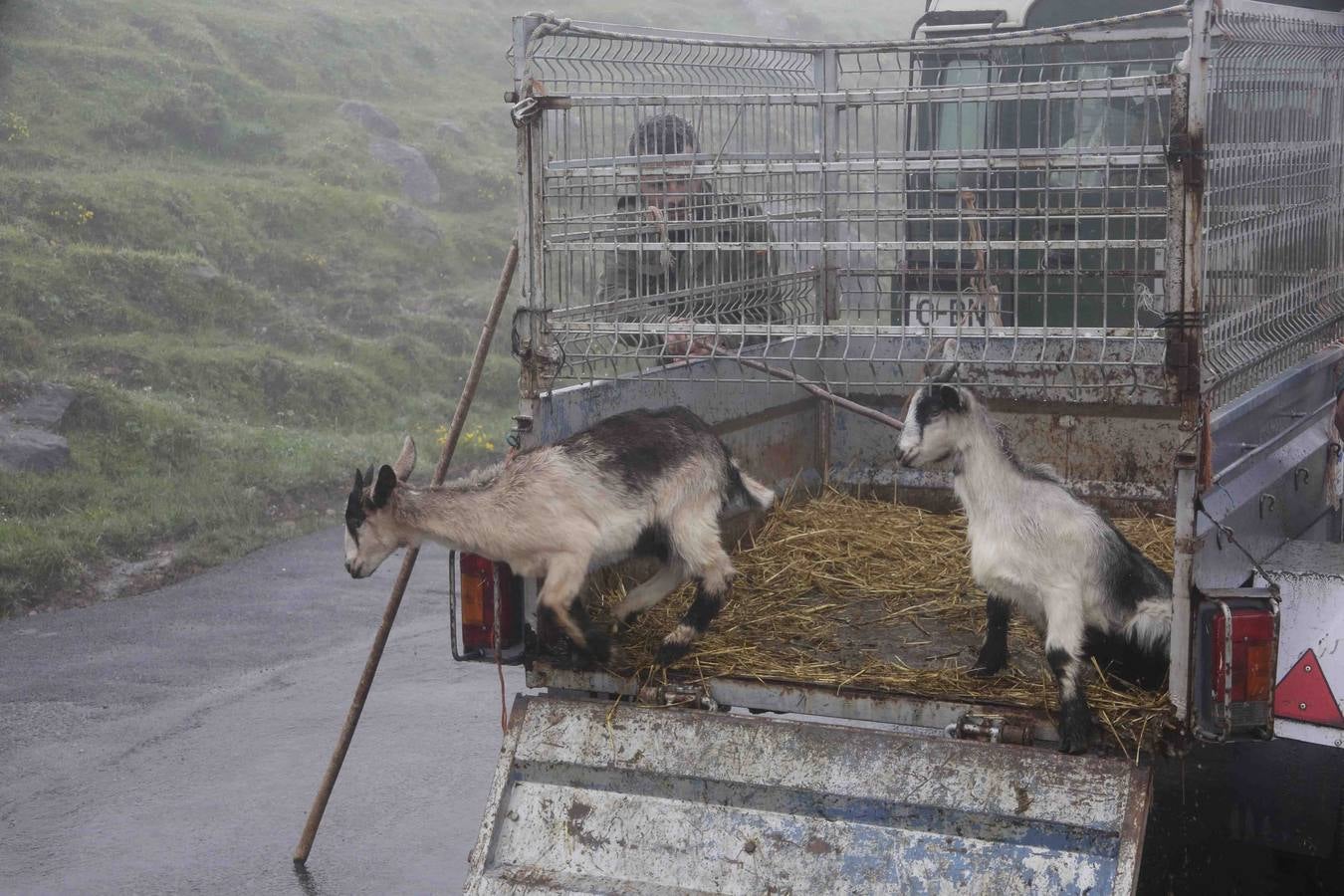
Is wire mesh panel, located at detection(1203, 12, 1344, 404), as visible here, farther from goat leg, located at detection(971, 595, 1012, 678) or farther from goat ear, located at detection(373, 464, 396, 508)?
goat ear, located at detection(373, 464, 396, 508)

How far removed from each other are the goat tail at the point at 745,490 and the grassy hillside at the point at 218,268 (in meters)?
6.20

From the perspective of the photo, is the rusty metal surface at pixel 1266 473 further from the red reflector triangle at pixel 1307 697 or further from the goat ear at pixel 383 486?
the goat ear at pixel 383 486

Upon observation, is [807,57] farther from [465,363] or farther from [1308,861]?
[465,363]

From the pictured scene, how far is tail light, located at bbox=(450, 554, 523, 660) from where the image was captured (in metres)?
4.87

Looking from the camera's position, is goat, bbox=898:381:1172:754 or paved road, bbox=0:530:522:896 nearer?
goat, bbox=898:381:1172:754

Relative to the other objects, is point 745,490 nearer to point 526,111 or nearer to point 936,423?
point 936,423

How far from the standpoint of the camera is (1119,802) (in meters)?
3.87

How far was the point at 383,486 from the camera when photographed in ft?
16.0

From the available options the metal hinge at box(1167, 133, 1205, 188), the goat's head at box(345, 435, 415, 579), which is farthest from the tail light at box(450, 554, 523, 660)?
the metal hinge at box(1167, 133, 1205, 188)

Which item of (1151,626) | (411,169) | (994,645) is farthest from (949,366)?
(411,169)

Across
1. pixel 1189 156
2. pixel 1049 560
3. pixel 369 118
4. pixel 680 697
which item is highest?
pixel 369 118

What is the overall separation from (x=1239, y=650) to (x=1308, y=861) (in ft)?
7.32

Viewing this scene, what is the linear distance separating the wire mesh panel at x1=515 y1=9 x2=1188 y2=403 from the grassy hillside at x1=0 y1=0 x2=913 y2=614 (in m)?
5.78

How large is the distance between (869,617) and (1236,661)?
171 cm
